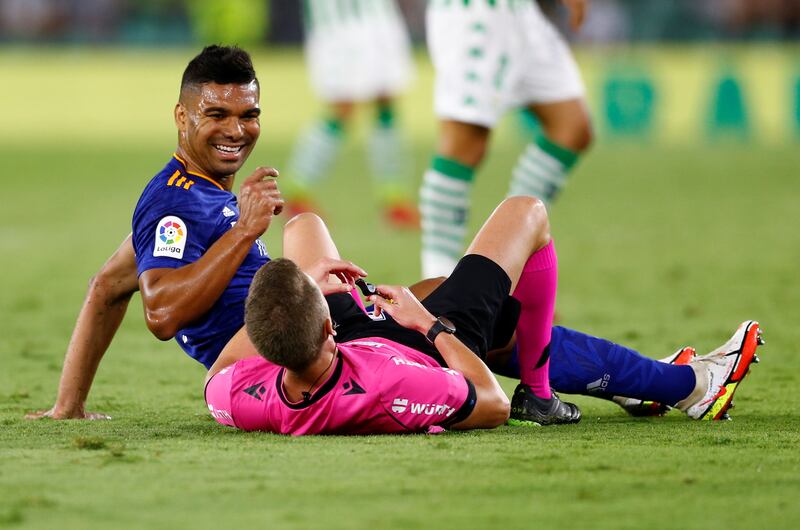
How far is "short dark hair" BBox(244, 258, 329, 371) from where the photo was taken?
172 inches

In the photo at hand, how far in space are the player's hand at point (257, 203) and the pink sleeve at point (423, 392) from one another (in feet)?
2.19

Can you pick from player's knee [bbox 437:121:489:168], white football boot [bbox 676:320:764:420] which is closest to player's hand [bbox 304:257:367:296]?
white football boot [bbox 676:320:764:420]

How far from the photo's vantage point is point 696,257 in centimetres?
1103

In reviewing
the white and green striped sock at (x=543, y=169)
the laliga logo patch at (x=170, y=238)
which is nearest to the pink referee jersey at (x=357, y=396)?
the laliga logo patch at (x=170, y=238)

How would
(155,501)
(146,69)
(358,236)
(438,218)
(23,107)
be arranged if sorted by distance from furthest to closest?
(146,69) < (23,107) < (358,236) < (438,218) < (155,501)

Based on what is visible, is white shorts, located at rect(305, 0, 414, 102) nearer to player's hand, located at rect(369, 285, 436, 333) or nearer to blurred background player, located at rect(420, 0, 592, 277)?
blurred background player, located at rect(420, 0, 592, 277)

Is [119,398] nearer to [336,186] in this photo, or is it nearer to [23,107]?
[336,186]

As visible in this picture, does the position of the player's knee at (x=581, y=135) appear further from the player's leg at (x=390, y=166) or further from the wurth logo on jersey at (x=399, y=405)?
the player's leg at (x=390, y=166)

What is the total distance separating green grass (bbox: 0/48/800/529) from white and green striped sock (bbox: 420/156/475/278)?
789 mm

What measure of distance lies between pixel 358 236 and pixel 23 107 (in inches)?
623

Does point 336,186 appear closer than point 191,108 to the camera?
No

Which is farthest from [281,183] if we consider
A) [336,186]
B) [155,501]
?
[155,501]

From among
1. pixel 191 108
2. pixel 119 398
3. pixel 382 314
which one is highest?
pixel 191 108

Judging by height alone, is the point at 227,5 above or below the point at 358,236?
above
